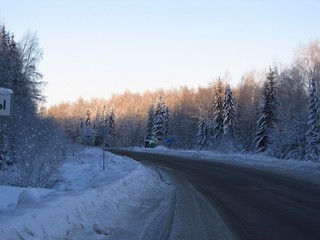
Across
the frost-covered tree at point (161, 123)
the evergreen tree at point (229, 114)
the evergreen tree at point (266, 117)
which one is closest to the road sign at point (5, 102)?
the evergreen tree at point (266, 117)

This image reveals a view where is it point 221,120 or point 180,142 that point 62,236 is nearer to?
point 221,120

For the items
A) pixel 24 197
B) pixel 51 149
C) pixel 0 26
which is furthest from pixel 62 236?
pixel 0 26

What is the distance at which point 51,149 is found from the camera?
1641 cm

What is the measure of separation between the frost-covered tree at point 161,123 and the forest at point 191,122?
0.20m

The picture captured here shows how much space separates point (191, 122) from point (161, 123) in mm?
8799

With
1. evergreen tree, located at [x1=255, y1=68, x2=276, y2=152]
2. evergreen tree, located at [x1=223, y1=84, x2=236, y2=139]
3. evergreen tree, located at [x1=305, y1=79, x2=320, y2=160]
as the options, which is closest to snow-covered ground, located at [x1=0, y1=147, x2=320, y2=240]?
evergreen tree, located at [x1=305, y1=79, x2=320, y2=160]

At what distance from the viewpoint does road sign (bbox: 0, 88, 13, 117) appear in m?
6.93

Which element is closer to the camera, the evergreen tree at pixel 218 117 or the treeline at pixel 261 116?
the treeline at pixel 261 116

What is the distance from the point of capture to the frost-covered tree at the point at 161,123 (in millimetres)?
80312

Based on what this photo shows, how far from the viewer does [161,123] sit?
8038 cm

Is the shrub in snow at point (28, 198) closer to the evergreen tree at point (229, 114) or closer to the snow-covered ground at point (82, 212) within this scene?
the snow-covered ground at point (82, 212)

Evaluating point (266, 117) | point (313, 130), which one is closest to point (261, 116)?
point (266, 117)

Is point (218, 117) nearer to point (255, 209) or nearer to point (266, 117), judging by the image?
point (266, 117)

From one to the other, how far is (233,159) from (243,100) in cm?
4654
